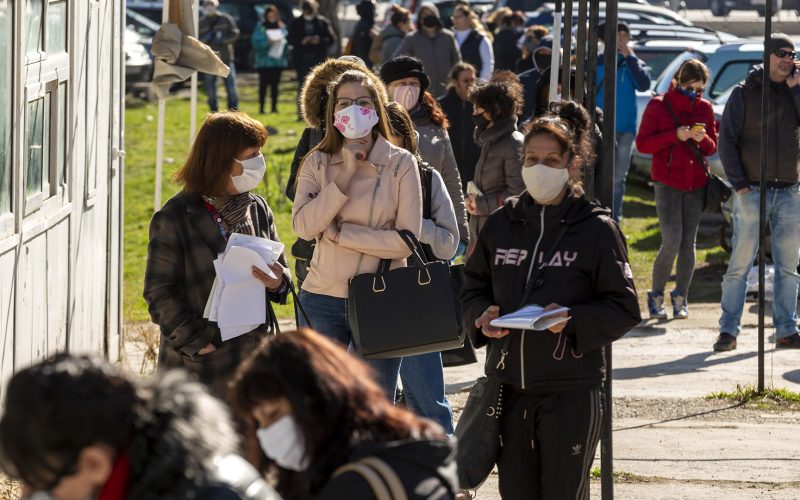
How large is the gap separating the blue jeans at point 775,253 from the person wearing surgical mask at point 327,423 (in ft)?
22.5

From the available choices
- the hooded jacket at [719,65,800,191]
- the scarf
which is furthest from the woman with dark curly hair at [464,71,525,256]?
the scarf

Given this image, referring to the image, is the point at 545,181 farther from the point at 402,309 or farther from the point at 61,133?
the point at 61,133

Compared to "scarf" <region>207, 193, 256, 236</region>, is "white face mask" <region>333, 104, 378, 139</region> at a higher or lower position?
higher

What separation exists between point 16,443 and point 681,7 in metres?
37.2

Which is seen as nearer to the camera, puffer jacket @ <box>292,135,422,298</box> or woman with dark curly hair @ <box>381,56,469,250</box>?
puffer jacket @ <box>292,135,422,298</box>

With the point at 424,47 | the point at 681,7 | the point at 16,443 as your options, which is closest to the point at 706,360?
the point at 424,47

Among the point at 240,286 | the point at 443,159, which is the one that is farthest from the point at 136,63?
the point at 240,286

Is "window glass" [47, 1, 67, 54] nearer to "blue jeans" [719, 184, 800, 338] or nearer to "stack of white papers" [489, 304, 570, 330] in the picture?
"stack of white papers" [489, 304, 570, 330]

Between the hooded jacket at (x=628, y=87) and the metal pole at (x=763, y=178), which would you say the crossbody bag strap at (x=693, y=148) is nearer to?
the metal pole at (x=763, y=178)

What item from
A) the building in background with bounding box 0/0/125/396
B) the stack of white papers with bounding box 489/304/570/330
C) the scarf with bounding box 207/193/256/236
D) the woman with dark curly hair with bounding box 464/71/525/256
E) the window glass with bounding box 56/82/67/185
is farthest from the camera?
the woman with dark curly hair with bounding box 464/71/525/256

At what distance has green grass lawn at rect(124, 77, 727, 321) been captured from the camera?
41.4ft

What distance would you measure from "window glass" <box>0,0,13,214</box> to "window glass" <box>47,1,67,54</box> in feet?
3.30

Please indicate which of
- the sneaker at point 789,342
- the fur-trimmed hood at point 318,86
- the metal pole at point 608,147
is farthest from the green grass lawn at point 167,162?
the metal pole at point 608,147

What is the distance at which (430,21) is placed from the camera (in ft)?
49.1
